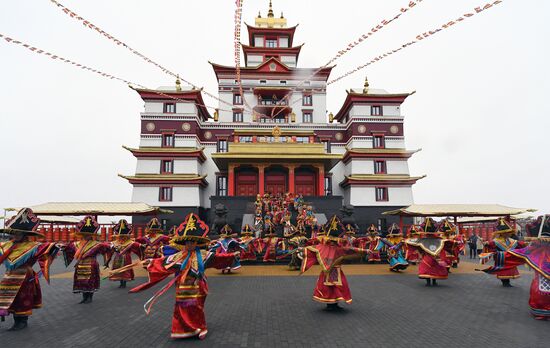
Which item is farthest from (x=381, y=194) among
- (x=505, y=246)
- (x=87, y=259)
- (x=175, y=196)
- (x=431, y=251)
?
(x=87, y=259)

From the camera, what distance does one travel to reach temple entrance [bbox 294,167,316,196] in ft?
91.3

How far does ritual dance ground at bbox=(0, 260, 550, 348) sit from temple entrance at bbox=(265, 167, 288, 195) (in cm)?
1727

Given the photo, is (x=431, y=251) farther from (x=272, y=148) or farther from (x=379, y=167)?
(x=379, y=167)

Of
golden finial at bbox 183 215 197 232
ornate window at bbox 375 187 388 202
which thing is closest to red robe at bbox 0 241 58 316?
golden finial at bbox 183 215 197 232

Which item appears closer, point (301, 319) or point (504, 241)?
point (301, 319)

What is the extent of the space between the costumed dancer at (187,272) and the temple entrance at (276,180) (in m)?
21.6

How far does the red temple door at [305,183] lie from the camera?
1095 inches

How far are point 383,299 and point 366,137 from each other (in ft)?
77.7

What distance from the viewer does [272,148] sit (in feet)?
87.8

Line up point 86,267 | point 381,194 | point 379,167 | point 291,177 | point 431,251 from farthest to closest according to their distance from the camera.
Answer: point 379,167, point 381,194, point 291,177, point 431,251, point 86,267

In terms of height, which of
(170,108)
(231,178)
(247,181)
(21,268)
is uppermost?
(170,108)

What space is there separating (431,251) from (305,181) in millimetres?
18226

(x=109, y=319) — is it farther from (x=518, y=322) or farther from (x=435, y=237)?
(x=435, y=237)

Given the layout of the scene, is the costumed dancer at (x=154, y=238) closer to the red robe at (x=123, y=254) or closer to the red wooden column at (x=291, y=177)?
the red robe at (x=123, y=254)
